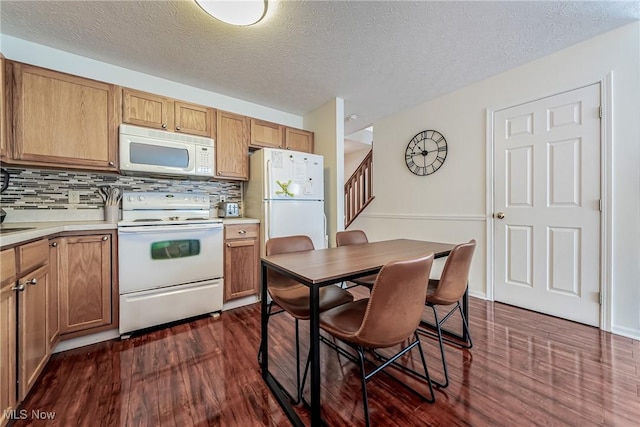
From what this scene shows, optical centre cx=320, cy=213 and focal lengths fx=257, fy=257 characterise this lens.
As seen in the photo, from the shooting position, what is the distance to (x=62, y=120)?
6.70ft

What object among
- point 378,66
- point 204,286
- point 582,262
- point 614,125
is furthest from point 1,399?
point 614,125

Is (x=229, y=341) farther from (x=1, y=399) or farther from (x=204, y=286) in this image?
(x=1, y=399)

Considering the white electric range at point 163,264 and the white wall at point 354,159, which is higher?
the white wall at point 354,159

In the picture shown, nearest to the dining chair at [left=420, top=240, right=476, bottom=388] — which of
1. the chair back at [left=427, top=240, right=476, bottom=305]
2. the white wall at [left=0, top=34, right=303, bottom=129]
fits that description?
the chair back at [left=427, top=240, right=476, bottom=305]

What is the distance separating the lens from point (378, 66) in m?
2.49

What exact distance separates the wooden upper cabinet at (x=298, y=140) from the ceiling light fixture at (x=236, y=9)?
63.5 inches

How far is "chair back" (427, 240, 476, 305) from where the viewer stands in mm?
1499

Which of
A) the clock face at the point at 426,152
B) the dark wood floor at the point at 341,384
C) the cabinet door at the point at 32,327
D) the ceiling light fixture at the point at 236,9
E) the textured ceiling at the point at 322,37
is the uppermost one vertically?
the textured ceiling at the point at 322,37

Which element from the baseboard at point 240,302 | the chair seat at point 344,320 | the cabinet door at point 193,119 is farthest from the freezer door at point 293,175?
the chair seat at point 344,320

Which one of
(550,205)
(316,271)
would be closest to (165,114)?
(316,271)

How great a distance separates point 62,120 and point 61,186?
23.2 inches

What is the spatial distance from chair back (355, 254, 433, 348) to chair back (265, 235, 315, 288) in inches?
31.2

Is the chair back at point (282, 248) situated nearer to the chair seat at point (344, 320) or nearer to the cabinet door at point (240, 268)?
the chair seat at point (344, 320)

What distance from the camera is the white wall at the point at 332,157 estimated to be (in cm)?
321
